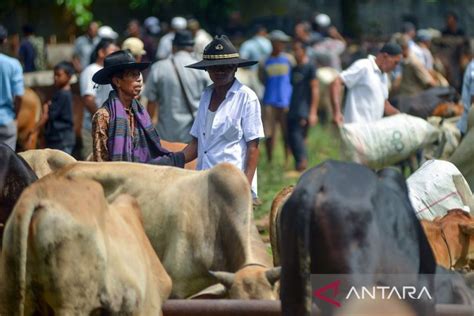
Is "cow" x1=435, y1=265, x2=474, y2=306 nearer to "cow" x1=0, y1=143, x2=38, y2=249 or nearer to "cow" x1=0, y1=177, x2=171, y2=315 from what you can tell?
"cow" x1=0, y1=177, x2=171, y2=315

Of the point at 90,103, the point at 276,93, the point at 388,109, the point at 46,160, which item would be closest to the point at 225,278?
the point at 46,160

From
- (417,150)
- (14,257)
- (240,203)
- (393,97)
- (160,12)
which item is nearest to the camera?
(14,257)

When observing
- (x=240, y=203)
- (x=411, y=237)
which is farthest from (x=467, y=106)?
(x=411, y=237)

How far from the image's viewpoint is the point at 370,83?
49.3 feet

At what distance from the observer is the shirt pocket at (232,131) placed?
1020 centimetres

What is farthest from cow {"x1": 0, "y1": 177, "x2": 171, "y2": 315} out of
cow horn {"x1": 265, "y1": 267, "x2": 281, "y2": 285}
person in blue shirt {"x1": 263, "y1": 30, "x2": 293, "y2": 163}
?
person in blue shirt {"x1": 263, "y1": 30, "x2": 293, "y2": 163}

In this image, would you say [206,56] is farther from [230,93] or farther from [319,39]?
[319,39]

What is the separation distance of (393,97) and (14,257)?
44.4 ft

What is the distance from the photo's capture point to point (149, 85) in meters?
15.3

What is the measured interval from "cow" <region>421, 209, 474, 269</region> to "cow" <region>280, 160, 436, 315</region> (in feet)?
5.54

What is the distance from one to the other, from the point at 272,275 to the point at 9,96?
26.8 ft

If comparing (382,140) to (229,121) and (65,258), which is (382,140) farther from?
(65,258)

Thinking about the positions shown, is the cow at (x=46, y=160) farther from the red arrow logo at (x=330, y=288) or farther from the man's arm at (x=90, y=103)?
the man's arm at (x=90, y=103)

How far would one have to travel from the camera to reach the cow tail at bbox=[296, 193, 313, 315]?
6.77 meters
